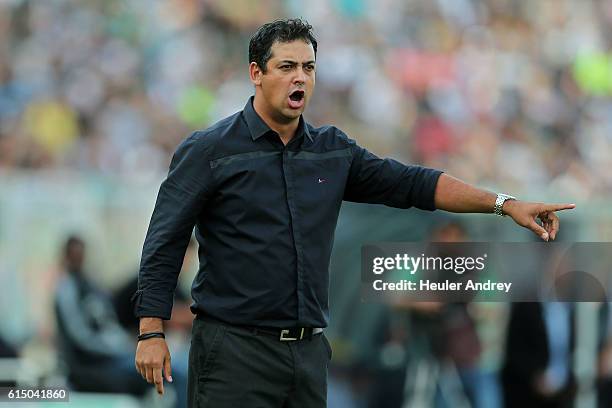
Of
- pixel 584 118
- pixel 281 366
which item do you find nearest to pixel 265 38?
pixel 281 366

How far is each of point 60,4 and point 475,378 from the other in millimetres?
3133

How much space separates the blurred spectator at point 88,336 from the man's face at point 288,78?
110 inches

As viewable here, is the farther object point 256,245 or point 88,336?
point 88,336

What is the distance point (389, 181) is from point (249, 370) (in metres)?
0.83

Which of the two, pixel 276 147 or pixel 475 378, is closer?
pixel 276 147

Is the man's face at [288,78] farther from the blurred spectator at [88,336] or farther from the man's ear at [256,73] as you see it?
the blurred spectator at [88,336]

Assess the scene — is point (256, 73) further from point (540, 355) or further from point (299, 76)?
point (540, 355)

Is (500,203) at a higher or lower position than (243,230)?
higher

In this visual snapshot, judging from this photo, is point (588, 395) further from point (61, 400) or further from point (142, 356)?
point (142, 356)

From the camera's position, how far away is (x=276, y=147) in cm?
353

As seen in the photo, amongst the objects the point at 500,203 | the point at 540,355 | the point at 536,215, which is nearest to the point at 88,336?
the point at 540,355

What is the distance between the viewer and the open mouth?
348 cm

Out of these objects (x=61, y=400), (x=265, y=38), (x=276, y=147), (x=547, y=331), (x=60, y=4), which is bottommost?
(x=61, y=400)

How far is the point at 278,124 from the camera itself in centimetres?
356
